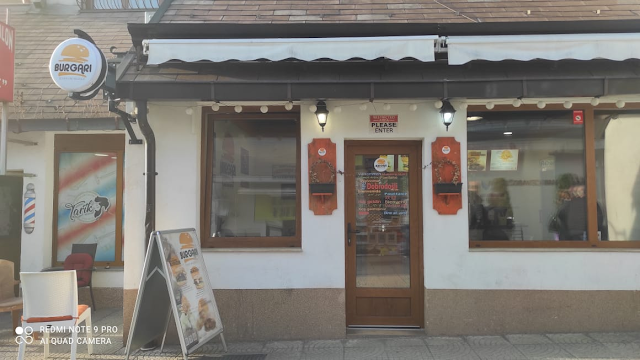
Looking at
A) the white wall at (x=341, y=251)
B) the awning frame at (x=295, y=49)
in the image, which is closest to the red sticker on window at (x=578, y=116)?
the white wall at (x=341, y=251)

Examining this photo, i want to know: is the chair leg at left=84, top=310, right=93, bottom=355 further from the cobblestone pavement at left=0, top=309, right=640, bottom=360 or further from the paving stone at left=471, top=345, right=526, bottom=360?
the paving stone at left=471, top=345, right=526, bottom=360

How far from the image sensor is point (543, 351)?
4.59 metres

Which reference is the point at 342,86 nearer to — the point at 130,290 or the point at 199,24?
the point at 199,24

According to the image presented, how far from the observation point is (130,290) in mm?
5109

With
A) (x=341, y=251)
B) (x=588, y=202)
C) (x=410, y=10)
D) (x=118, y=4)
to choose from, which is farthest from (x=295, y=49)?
(x=118, y=4)

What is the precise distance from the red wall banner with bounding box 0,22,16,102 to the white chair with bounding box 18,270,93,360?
3407 mm

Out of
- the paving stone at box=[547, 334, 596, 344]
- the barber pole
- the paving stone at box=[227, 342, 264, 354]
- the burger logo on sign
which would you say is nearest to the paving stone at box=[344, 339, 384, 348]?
the paving stone at box=[227, 342, 264, 354]

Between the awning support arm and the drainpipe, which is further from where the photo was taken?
the drainpipe

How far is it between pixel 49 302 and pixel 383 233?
3957 millimetres

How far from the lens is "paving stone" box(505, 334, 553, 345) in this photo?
4.85 metres

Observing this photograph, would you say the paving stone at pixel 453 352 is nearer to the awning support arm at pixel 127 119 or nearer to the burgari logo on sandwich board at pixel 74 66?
the awning support arm at pixel 127 119

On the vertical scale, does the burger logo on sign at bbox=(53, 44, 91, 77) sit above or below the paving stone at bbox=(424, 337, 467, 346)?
above

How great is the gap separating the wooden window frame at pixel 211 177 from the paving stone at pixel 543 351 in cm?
290

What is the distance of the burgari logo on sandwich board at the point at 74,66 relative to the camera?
4.41m
